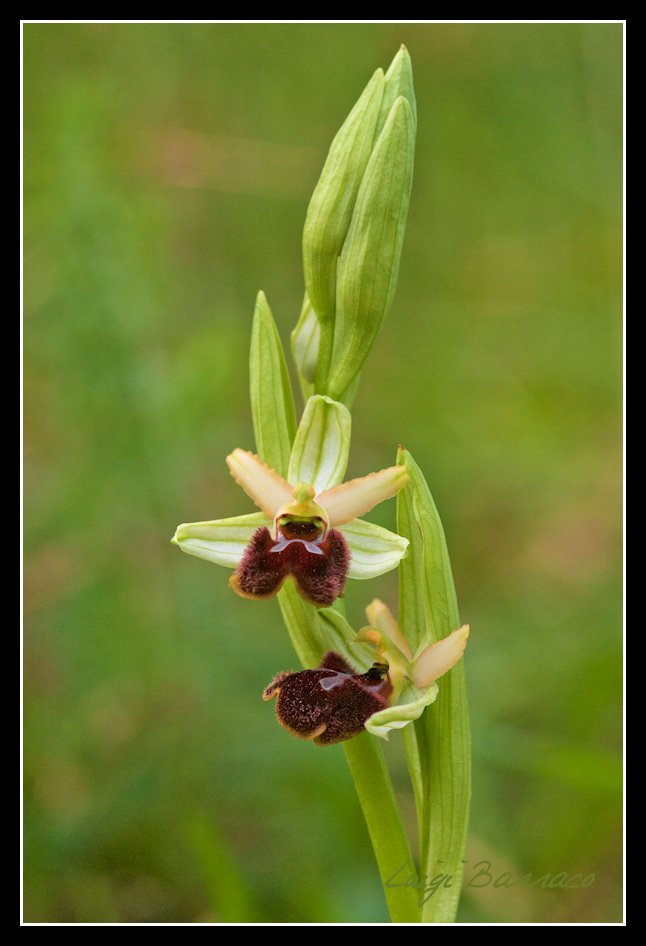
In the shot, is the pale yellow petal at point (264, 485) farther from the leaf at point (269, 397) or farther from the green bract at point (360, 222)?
the green bract at point (360, 222)

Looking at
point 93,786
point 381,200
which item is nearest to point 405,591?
point 381,200

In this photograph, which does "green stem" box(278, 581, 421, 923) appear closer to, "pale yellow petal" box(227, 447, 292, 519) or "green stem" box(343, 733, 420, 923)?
"green stem" box(343, 733, 420, 923)

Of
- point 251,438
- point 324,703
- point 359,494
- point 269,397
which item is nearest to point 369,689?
point 324,703

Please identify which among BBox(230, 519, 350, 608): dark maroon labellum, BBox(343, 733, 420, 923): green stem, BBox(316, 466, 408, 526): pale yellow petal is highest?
BBox(316, 466, 408, 526): pale yellow petal

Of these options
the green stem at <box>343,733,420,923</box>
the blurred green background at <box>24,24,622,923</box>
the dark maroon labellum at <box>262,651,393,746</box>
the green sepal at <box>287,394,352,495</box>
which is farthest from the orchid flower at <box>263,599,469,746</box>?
the blurred green background at <box>24,24,622,923</box>

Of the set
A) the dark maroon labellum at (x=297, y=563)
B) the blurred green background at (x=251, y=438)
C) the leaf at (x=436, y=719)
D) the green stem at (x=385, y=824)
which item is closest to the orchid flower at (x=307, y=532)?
the dark maroon labellum at (x=297, y=563)

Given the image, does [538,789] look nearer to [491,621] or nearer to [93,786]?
[491,621]

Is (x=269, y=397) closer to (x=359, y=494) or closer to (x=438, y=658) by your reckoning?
(x=359, y=494)
